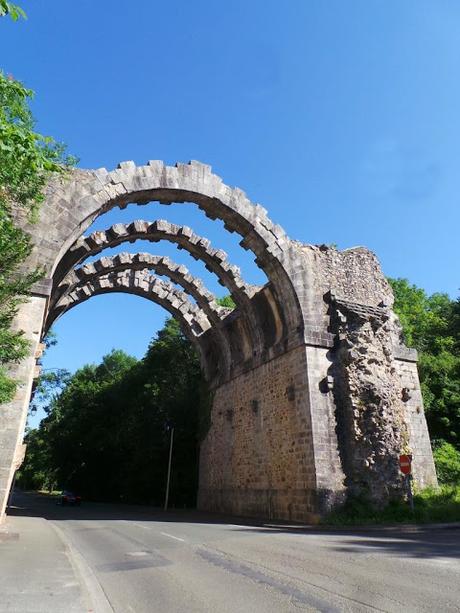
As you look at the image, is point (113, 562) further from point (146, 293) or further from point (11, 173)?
point (146, 293)

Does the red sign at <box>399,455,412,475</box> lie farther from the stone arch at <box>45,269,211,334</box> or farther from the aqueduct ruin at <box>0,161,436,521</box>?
the stone arch at <box>45,269,211,334</box>

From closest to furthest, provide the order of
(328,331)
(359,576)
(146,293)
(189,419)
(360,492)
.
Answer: (359,576)
(360,492)
(328,331)
(146,293)
(189,419)

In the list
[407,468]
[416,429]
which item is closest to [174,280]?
[416,429]

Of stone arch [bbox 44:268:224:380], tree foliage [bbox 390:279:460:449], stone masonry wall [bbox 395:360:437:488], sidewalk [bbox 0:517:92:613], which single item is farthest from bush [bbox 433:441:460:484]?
sidewalk [bbox 0:517:92:613]

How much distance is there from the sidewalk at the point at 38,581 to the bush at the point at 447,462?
1530 centimetres

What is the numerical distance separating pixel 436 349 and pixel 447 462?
35.3ft

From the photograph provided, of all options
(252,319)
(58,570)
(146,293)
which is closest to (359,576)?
(58,570)

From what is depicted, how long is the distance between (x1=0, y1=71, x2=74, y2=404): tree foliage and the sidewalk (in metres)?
2.77

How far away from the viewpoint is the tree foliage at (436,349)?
21.9m

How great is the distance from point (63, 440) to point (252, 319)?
2396cm

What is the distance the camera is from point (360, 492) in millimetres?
13031

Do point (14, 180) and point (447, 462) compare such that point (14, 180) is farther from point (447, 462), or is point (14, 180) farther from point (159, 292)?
point (447, 462)

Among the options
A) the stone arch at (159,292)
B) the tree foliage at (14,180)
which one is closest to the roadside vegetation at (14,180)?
the tree foliage at (14,180)

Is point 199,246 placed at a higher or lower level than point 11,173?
higher
